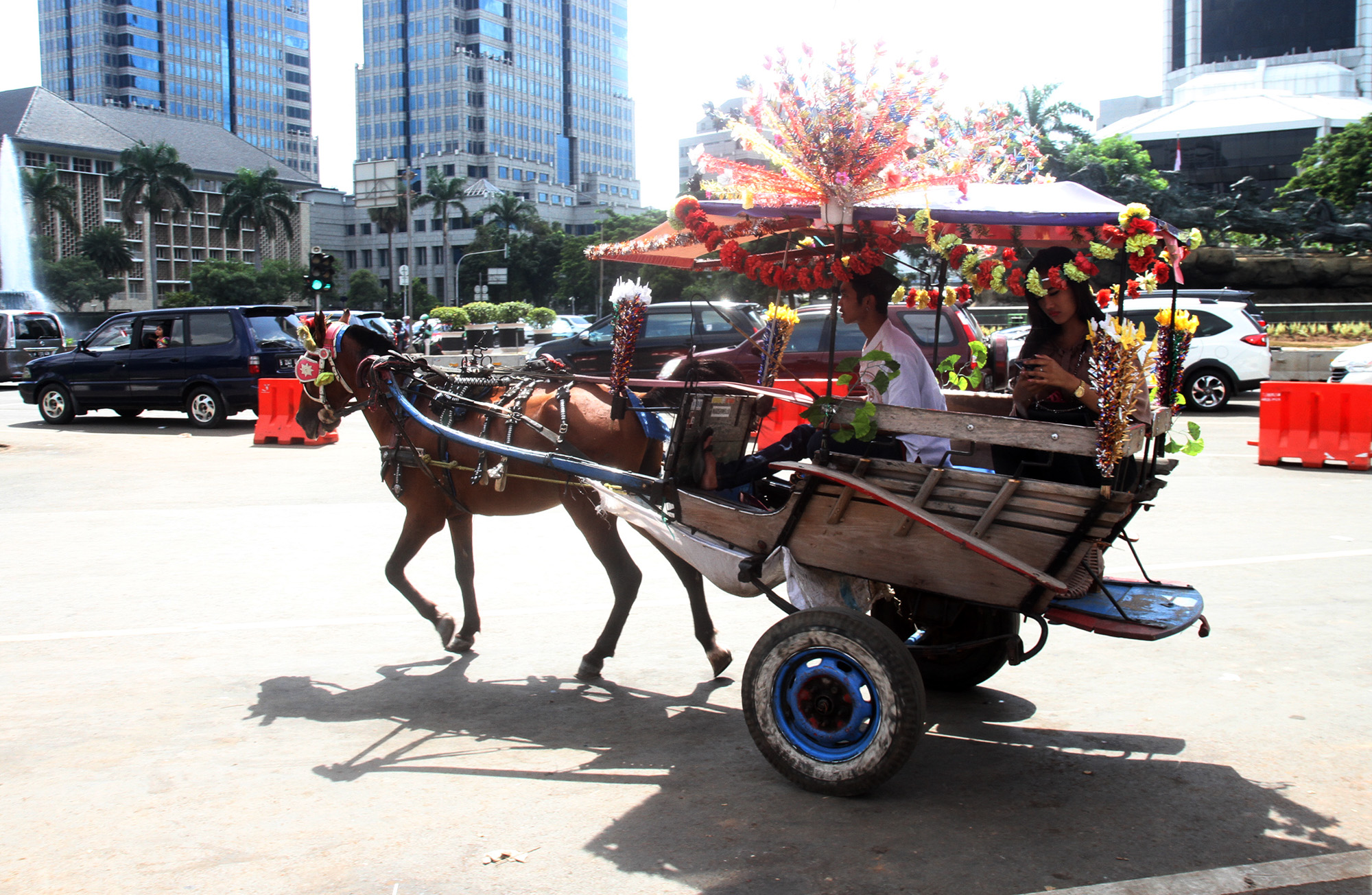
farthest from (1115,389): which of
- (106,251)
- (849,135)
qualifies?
(106,251)

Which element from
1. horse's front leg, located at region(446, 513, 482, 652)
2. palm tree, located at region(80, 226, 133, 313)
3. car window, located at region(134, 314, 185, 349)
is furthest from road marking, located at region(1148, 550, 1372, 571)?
palm tree, located at region(80, 226, 133, 313)

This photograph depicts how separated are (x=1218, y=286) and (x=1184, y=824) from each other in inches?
1294

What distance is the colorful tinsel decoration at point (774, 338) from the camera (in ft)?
16.7

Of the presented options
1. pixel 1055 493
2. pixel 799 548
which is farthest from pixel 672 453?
pixel 1055 493

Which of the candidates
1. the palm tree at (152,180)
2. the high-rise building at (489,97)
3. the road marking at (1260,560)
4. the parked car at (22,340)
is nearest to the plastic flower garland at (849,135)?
the road marking at (1260,560)

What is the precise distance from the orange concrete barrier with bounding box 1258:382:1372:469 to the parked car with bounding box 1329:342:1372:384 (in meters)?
4.34

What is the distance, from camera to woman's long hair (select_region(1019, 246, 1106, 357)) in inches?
162

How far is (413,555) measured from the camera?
219 inches

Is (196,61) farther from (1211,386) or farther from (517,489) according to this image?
(517,489)

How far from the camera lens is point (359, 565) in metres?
7.48

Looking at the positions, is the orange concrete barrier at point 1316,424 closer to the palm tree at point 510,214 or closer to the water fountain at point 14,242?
the water fountain at point 14,242

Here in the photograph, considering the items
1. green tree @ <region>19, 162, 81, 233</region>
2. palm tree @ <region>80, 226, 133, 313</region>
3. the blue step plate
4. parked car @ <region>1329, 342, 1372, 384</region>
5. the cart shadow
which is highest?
green tree @ <region>19, 162, 81, 233</region>

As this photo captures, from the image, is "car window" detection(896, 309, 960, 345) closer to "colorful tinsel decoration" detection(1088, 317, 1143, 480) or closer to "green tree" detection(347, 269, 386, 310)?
"colorful tinsel decoration" detection(1088, 317, 1143, 480)

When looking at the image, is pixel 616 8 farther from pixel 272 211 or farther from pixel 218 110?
pixel 272 211
